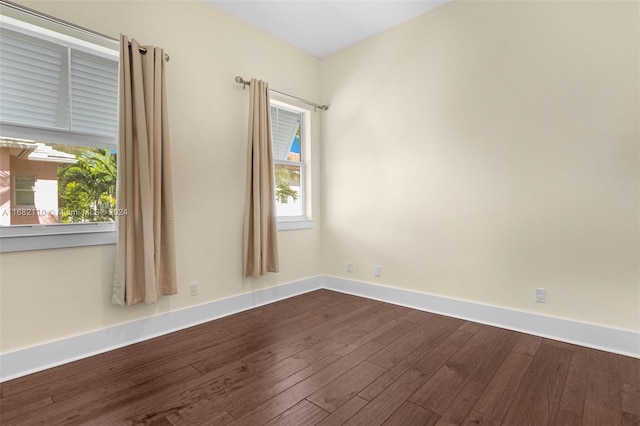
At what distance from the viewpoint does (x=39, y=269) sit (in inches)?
81.4

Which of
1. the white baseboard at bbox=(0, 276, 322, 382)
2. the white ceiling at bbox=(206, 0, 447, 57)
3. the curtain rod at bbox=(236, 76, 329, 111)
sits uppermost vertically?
the white ceiling at bbox=(206, 0, 447, 57)

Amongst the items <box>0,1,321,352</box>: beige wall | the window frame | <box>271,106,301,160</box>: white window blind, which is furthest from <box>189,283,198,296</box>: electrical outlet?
<box>271,106,301,160</box>: white window blind

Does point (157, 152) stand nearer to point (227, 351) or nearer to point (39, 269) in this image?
point (39, 269)

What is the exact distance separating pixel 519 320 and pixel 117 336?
3.19 meters

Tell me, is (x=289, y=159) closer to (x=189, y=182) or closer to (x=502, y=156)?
(x=189, y=182)

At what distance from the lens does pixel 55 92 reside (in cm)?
215

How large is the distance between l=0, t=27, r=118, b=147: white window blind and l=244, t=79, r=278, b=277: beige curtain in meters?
1.15

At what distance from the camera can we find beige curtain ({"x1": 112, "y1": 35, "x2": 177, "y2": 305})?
228 centimetres

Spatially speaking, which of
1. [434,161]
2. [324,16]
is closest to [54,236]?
[324,16]

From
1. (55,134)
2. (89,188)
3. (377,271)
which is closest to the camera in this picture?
(55,134)

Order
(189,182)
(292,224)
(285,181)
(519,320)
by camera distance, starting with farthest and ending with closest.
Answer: (285,181) → (292,224) → (189,182) → (519,320)

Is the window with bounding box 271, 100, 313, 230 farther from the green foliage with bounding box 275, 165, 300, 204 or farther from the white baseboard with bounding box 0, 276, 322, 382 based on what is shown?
the white baseboard with bounding box 0, 276, 322, 382

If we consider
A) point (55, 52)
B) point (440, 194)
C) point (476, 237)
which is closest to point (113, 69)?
point (55, 52)

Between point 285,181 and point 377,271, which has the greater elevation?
point 285,181
